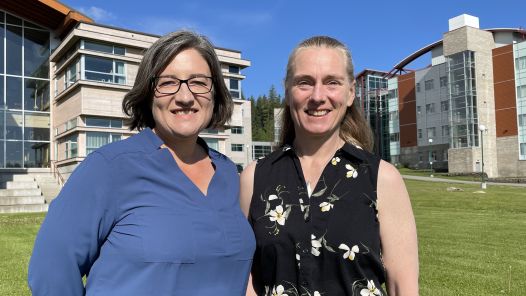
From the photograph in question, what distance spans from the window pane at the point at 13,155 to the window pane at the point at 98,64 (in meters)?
7.78

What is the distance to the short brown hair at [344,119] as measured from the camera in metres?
2.77

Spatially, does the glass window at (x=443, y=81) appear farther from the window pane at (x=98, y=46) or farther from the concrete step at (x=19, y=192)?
the concrete step at (x=19, y=192)

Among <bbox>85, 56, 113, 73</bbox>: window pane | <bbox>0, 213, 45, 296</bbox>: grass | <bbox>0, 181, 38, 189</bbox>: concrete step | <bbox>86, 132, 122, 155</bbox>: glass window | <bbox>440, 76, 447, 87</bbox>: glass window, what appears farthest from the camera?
<bbox>440, 76, 447, 87</bbox>: glass window

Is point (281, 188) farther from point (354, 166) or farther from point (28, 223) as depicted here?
point (28, 223)

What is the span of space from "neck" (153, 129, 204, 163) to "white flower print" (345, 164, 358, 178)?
0.94 meters

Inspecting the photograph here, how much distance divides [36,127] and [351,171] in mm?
38982

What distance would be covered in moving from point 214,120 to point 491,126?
64.3 metres

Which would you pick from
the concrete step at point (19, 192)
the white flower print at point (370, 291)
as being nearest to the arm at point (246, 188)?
the white flower print at point (370, 291)

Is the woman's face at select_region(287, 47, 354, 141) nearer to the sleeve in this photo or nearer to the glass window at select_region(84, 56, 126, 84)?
the sleeve

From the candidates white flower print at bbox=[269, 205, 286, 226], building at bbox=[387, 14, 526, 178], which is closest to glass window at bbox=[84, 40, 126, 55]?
white flower print at bbox=[269, 205, 286, 226]

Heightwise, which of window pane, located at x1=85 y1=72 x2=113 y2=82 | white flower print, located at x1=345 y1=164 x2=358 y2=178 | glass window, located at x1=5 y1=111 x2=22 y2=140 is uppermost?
window pane, located at x1=85 y1=72 x2=113 y2=82

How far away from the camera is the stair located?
21.8 m

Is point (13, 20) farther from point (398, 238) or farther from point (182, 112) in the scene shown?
point (398, 238)

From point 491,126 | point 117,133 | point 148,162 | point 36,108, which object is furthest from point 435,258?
point 491,126
